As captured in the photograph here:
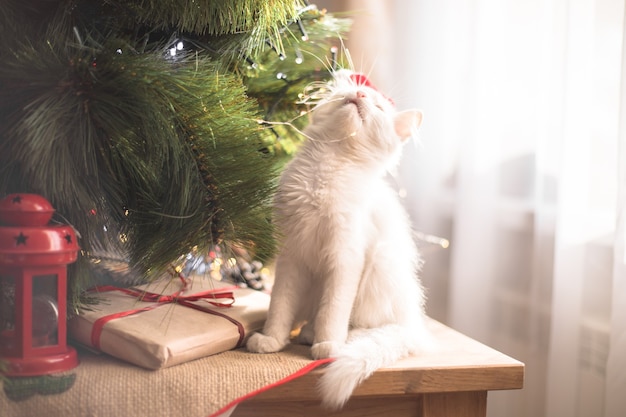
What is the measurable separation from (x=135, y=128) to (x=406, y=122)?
0.39 m

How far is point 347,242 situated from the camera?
29.8 inches

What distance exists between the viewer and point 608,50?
3.20ft

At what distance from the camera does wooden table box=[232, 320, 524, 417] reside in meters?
0.71

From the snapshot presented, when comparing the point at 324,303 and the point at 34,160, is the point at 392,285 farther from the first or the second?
the point at 34,160

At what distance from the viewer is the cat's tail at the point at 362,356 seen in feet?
2.24

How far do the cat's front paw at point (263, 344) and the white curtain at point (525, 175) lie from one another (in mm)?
549

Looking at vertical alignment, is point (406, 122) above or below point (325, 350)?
above

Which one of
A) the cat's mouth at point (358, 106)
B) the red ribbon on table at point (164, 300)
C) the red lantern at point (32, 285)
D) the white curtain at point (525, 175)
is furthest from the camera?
the white curtain at point (525, 175)

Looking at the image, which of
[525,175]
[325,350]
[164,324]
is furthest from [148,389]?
[525,175]

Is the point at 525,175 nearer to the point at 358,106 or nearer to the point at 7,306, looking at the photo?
the point at 358,106

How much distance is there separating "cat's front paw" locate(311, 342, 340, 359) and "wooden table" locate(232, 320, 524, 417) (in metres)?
0.02

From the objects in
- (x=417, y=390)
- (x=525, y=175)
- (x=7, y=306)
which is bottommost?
(x=417, y=390)

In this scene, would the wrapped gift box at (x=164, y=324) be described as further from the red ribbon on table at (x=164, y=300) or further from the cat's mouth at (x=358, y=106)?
the cat's mouth at (x=358, y=106)

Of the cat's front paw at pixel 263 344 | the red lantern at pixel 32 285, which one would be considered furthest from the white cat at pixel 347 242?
the red lantern at pixel 32 285
